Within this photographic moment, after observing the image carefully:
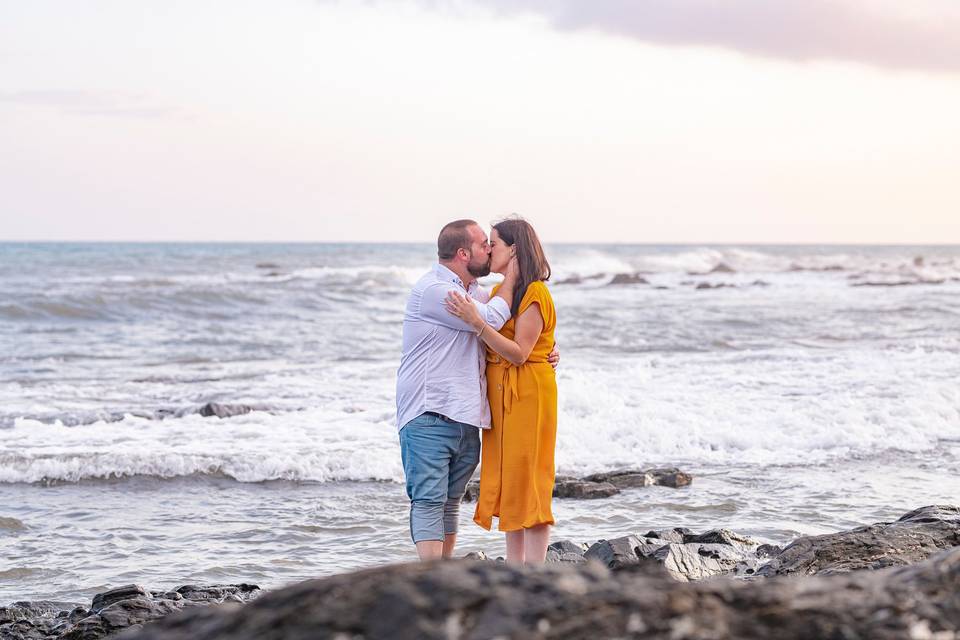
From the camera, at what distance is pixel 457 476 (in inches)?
209

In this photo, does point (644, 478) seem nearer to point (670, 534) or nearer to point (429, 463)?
point (670, 534)

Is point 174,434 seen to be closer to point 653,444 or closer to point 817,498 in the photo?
point 653,444

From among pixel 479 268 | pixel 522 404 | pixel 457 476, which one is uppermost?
pixel 479 268

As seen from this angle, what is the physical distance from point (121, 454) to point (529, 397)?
6.15 meters

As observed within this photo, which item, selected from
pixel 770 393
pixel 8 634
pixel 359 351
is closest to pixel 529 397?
pixel 8 634

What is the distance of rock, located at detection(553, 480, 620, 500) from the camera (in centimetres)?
852

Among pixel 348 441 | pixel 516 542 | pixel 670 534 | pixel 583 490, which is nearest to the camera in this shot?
pixel 516 542

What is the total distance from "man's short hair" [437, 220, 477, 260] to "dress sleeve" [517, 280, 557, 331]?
0.40m

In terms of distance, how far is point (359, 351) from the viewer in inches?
758

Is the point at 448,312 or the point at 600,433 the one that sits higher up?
the point at 448,312

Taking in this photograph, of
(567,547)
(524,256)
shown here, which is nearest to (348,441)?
(567,547)

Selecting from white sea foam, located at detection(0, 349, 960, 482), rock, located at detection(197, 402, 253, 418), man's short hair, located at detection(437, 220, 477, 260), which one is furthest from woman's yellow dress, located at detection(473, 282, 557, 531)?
rock, located at detection(197, 402, 253, 418)

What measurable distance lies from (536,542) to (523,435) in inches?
23.4

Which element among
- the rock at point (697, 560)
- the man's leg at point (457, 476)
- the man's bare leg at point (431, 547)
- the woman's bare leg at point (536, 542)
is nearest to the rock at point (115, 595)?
the man's bare leg at point (431, 547)
